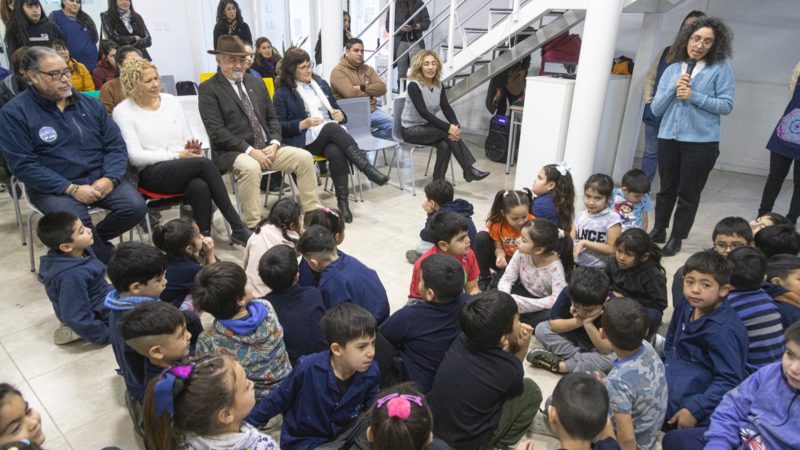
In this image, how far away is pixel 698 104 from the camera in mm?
3209

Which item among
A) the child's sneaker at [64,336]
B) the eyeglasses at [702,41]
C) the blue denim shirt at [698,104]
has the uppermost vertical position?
the eyeglasses at [702,41]

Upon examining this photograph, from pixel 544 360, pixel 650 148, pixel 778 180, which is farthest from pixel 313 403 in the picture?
pixel 650 148

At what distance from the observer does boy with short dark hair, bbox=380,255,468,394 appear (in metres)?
1.86

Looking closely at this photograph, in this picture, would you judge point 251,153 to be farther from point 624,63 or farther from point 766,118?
point 766,118

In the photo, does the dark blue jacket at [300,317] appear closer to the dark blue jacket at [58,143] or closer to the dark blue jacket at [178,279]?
the dark blue jacket at [178,279]

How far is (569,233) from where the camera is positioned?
2.95 metres

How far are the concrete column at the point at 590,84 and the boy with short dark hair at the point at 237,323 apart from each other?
2.92 m

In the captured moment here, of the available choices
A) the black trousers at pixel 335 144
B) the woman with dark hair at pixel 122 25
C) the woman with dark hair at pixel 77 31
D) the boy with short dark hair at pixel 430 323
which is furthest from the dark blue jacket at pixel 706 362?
the woman with dark hair at pixel 77 31

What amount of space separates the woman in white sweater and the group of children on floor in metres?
0.74

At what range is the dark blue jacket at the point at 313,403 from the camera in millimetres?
1603

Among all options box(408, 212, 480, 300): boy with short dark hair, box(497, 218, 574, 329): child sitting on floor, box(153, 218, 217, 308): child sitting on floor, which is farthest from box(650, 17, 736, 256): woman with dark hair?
box(153, 218, 217, 308): child sitting on floor

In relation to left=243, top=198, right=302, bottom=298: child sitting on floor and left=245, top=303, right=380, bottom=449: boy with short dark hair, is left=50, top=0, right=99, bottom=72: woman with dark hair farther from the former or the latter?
left=245, top=303, right=380, bottom=449: boy with short dark hair

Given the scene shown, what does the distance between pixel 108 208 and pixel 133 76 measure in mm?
819

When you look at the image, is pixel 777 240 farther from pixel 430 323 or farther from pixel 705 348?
pixel 430 323
